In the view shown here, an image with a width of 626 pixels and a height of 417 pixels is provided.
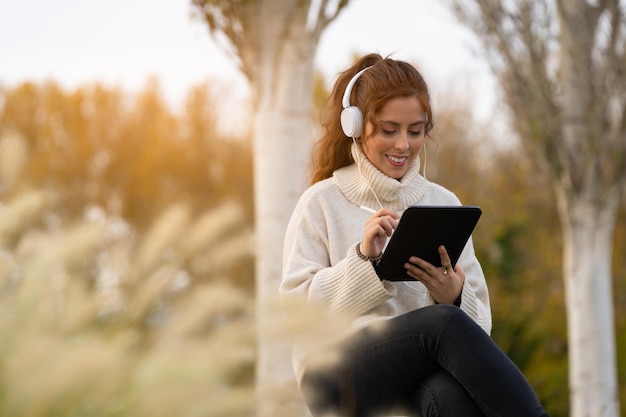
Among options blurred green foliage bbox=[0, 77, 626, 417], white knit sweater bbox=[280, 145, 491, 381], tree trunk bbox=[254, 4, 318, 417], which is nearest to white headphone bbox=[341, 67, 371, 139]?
white knit sweater bbox=[280, 145, 491, 381]

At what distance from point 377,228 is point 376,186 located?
1.22 feet

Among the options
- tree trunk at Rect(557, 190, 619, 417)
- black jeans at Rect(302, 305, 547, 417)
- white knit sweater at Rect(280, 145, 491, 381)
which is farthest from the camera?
tree trunk at Rect(557, 190, 619, 417)

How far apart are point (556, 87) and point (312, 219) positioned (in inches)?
216

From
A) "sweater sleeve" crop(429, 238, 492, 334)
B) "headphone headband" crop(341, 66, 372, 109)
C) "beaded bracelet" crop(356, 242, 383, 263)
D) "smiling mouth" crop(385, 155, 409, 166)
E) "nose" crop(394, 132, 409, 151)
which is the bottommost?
"sweater sleeve" crop(429, 238, 492, 334)

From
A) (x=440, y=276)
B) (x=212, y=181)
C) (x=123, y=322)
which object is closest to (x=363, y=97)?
(x=440, y=276)

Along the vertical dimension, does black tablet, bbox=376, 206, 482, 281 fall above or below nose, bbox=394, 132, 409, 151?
below

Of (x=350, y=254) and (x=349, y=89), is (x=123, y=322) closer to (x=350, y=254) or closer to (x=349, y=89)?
(x=350, y=254)

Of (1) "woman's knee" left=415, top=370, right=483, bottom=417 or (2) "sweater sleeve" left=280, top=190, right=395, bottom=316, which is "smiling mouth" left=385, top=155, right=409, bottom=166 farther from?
(1) "woman's knee" left=415, top=370, right=483, bottom=417

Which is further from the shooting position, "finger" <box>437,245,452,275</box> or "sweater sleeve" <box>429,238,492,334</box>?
"sweater sleeve" <box>429,238,492,334</box>

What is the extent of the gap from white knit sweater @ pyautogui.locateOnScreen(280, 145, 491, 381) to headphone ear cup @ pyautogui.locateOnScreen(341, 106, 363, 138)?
0.11 metres

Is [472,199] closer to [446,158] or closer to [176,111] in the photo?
[446,158]

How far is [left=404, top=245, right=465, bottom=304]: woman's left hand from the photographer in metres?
2.77

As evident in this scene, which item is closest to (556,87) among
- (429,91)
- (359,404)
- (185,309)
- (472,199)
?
(429,91)

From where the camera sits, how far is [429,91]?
10.1ft
